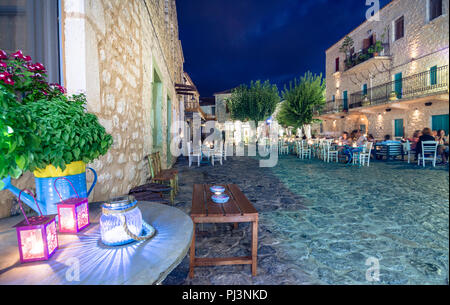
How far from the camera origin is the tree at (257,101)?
1991cm

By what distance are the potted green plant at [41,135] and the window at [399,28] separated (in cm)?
1646

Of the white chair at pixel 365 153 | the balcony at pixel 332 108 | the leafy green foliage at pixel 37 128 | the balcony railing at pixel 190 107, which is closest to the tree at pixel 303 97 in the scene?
the balcony at pixel 332 108

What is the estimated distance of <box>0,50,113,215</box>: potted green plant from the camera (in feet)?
2.56

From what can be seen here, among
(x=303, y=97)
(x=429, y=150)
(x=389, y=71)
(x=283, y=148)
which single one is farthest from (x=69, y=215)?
(x=303, y=97)

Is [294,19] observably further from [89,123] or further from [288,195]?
[89,123]

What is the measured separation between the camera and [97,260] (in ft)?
2.65

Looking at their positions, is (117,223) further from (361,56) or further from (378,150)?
(361,56)

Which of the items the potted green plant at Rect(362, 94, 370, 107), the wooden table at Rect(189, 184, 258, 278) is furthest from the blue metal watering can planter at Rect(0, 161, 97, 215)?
the potted green plant at Rect(362, 94, 370, 107)

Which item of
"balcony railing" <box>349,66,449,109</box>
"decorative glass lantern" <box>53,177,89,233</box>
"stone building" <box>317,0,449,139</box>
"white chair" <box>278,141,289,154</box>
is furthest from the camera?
"white chair" <box>278,141,289,154</box>

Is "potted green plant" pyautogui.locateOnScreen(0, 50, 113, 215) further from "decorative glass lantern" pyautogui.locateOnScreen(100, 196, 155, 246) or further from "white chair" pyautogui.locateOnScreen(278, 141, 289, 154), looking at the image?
"white chair" pyautogui.locateOnScreen(278, 141, 289, 154)

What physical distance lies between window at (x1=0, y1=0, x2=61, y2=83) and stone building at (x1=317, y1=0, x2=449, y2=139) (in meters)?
9.71

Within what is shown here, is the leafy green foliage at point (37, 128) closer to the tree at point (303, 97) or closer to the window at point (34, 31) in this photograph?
the window at point (34, 31)

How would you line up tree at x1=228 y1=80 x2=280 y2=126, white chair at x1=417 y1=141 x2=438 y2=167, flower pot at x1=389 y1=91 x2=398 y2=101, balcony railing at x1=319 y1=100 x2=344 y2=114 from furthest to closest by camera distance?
tree at x1=228 y1=80 x2=280 y2=126 < balcony railing at x1=319 y1=100 x2=344 y2=114 < flower pot at x1=389 y1=91 x2=398 y2=101 < white chair at x1=417 y1=141 x2=438 y2=167

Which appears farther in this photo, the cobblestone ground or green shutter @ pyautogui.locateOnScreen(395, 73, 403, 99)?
green shutter @ pyautogui.locateOnScreen(395, 73, 403, 99)
